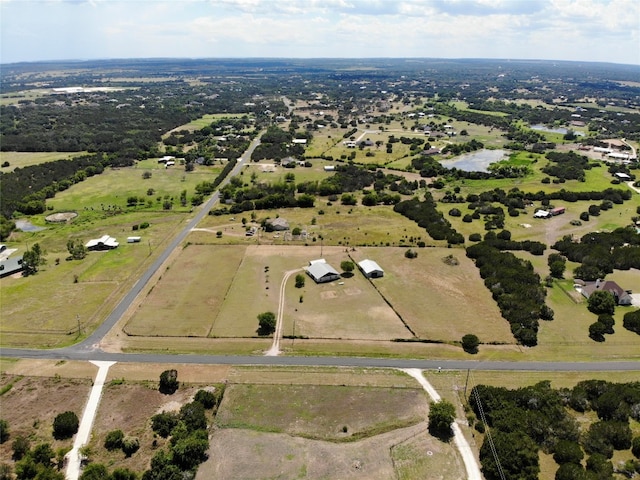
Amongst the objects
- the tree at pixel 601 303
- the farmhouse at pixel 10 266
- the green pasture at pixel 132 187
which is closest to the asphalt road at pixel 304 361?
the tree at pixel 601 303

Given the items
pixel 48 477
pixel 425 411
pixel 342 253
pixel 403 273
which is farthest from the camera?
pixel 342 253

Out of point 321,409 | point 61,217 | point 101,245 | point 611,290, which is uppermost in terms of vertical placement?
point 611,290

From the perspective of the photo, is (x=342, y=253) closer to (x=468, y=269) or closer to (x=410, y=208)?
(x=468, y=269)

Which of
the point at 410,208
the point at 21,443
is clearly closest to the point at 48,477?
the point at 21,443

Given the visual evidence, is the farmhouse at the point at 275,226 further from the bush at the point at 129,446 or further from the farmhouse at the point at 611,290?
the bush at the point at 129,446

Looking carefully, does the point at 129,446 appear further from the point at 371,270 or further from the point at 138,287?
the point at 371,270

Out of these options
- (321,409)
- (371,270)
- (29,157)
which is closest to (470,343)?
(321,409)

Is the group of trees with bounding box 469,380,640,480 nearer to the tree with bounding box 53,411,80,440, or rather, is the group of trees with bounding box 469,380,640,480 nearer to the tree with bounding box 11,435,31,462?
the tree with bounding box 53,411,80,440
